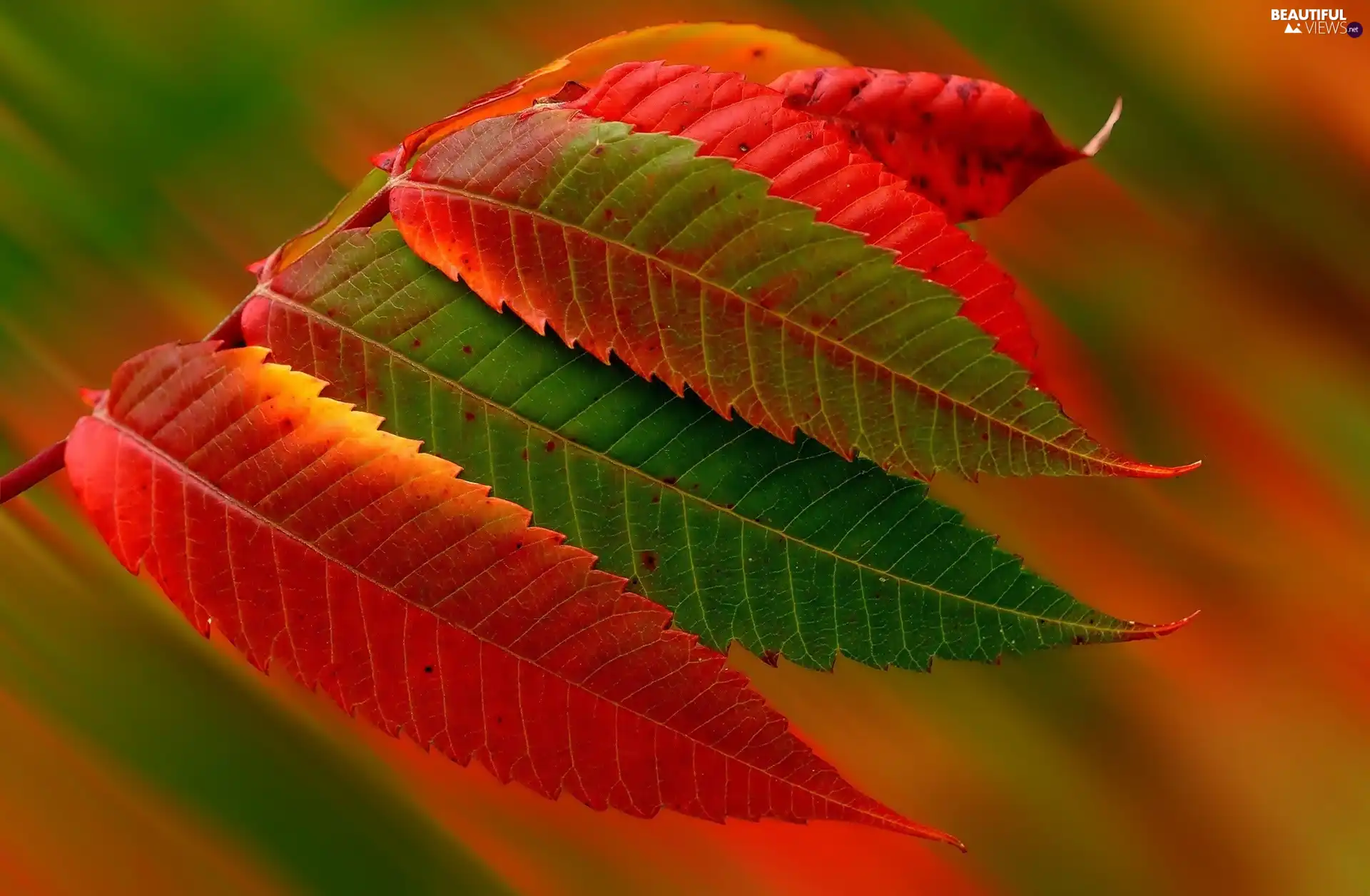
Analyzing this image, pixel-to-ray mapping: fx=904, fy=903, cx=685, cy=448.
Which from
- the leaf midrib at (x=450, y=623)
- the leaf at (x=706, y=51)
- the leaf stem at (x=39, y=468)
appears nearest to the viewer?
the leaf midrib at (x=450, y=623)

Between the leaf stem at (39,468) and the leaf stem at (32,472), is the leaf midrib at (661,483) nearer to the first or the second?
the leaf stem at (39,468)

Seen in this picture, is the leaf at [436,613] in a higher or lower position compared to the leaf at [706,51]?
lower

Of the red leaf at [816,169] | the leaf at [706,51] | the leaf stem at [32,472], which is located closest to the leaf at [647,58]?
the leaf at [706,51]

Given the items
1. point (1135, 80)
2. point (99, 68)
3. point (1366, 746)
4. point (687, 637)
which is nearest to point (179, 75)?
point (99, 68)

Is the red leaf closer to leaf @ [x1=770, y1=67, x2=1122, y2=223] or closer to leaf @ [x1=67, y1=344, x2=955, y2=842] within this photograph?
leaf @ [x1=770, y1=67, x2=1122, y2=223]

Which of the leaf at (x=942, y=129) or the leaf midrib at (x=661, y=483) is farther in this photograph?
the leaf at (x=942, y=129)

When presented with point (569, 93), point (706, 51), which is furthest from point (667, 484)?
point (706, 51)

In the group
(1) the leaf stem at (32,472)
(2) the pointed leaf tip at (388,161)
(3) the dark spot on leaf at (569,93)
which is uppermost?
(2) the pointed leaf tip at (388,161)
